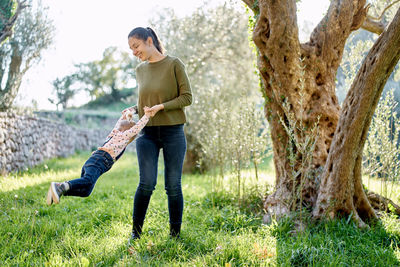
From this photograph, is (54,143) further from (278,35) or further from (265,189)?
(278,35)

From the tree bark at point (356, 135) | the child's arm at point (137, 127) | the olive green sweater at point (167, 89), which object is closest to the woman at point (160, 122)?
the olive green sweater at point (167, 89)

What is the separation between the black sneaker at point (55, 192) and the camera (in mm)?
2197

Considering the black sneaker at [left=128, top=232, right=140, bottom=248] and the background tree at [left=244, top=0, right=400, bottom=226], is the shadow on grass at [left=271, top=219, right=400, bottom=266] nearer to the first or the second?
the background tree at [left=244, top=0, right=400, bottom=226]

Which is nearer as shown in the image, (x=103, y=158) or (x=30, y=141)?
(x=103, y=158)

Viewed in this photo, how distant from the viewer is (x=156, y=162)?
2924 millimetres

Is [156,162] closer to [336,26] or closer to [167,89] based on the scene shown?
[167,89]

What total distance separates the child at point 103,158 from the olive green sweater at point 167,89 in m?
0.17

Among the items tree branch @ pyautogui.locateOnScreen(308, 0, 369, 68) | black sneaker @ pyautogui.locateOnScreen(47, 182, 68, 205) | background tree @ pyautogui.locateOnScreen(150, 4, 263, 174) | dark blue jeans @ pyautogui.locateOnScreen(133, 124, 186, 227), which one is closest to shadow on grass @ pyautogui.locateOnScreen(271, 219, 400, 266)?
dark blue jeans @ pyautogui.locateOnScreen(133, 124, 186, 227)

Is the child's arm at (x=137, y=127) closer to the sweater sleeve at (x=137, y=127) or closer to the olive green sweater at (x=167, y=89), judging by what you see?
the sweater sleeve at (x=137, y=127)

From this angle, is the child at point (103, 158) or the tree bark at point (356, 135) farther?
the tree bark at point (356, 135)

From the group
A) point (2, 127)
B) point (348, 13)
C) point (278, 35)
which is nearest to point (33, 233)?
point (278, 35)

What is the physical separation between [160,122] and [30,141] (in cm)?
725

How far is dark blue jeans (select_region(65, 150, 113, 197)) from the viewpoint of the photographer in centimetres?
237

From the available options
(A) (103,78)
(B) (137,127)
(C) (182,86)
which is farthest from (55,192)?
(A) (103,78)
